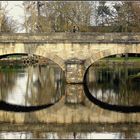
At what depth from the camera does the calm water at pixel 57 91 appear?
16016 mm

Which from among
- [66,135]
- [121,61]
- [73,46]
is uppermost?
[73,46]

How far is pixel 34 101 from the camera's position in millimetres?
24328

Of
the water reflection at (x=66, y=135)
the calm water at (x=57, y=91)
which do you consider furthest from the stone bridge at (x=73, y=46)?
the water reflection at (x=66, y=135)

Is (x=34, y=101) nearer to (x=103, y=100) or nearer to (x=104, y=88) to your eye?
(x=103, y=100)

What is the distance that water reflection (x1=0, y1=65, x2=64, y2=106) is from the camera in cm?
2473

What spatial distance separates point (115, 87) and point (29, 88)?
217 inches

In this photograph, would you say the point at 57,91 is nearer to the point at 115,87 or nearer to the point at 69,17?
the point at 115,87

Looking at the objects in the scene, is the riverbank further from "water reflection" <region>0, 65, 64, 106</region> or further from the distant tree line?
"water reflection" <region>0, 65, 64, 106</region>

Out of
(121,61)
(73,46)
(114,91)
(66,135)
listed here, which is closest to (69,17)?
(121,61)

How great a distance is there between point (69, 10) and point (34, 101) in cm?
3146

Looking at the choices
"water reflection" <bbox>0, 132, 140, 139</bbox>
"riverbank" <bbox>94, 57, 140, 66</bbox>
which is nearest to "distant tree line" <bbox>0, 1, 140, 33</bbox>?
"riverbank" <bbox>94, 57, 140, 66</bbox>

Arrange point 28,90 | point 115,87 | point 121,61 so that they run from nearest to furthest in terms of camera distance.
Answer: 1. point 28,90
2. point 115,87
3. point 121,61

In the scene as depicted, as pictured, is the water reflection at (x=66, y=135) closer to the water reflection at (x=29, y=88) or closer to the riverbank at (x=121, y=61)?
the water reflection at (x=29, y=88)

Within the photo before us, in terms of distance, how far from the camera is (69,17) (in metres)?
53.5
